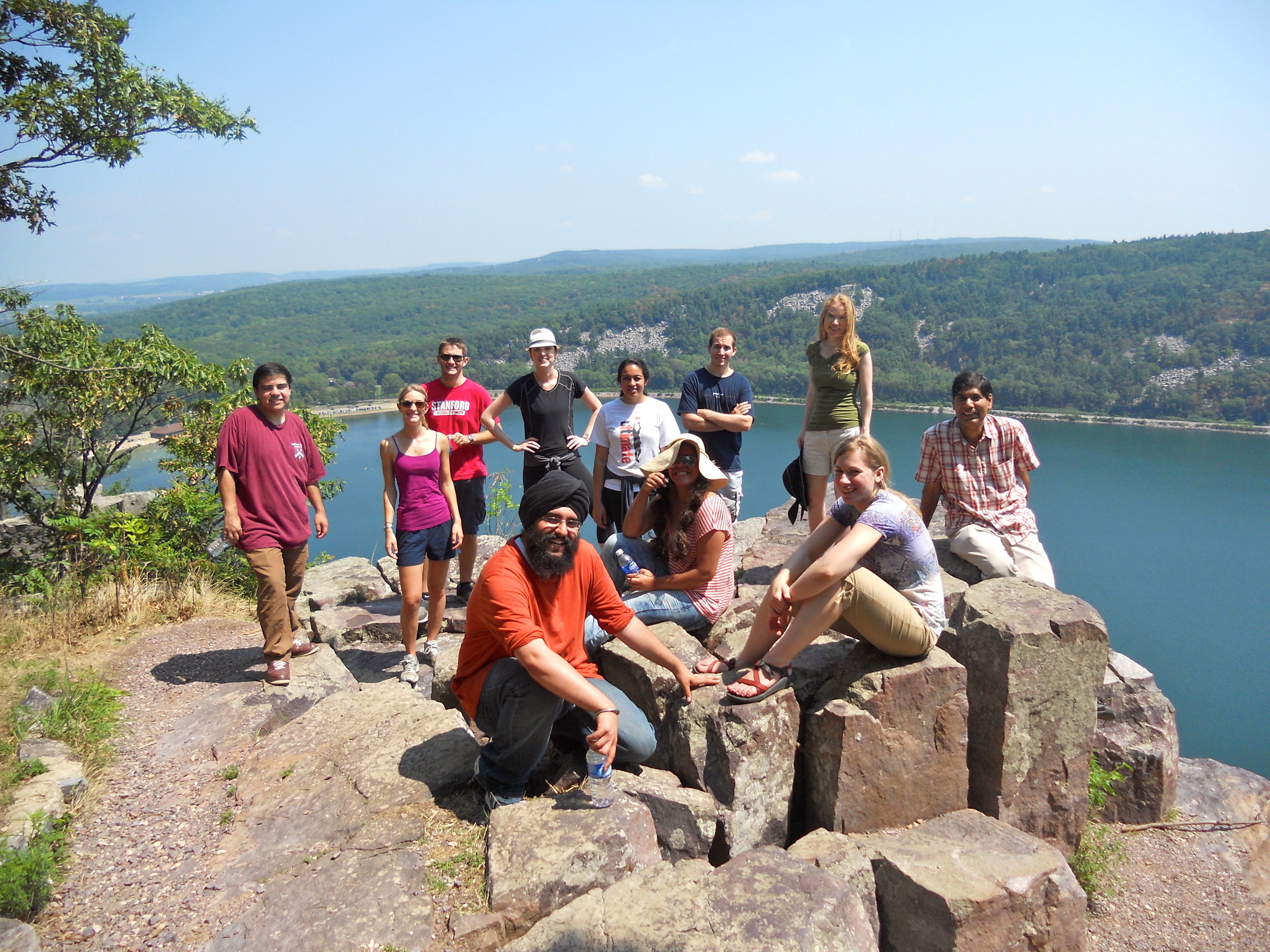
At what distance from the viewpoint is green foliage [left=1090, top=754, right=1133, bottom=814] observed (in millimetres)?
4414

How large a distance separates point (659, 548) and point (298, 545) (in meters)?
2.12

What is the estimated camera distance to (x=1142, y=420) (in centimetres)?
5278

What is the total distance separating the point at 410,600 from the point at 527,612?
77.2 inches

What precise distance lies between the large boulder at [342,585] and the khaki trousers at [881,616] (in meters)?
4.54

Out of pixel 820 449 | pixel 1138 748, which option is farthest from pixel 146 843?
pixel 1138 748

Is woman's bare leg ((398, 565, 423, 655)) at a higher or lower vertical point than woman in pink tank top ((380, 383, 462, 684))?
lower

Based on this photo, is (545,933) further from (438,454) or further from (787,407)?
(787,407)

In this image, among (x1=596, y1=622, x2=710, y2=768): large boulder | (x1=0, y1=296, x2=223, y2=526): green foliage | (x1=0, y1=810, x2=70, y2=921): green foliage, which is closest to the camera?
(x1=0, y1=810, x2=70, y2=921): green foliage

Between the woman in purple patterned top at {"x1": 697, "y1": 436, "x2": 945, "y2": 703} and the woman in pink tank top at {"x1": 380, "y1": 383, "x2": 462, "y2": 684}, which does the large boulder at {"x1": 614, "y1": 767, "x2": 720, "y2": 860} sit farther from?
the woman in pink tank top at {"x1": 380, "y1": 383, "x2": 462, "y2": 684}

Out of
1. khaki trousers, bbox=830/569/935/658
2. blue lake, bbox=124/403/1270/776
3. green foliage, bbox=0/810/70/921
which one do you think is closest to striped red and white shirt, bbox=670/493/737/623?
khaki trousers, bbox=830/569/935/658

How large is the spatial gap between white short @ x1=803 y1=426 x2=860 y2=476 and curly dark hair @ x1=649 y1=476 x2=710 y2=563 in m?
1.39

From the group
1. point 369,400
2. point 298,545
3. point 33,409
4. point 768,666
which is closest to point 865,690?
point 768,666

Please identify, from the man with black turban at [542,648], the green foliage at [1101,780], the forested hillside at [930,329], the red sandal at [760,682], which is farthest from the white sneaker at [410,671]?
the forested hillside at [930,329]

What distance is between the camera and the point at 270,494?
4258 millimetres
